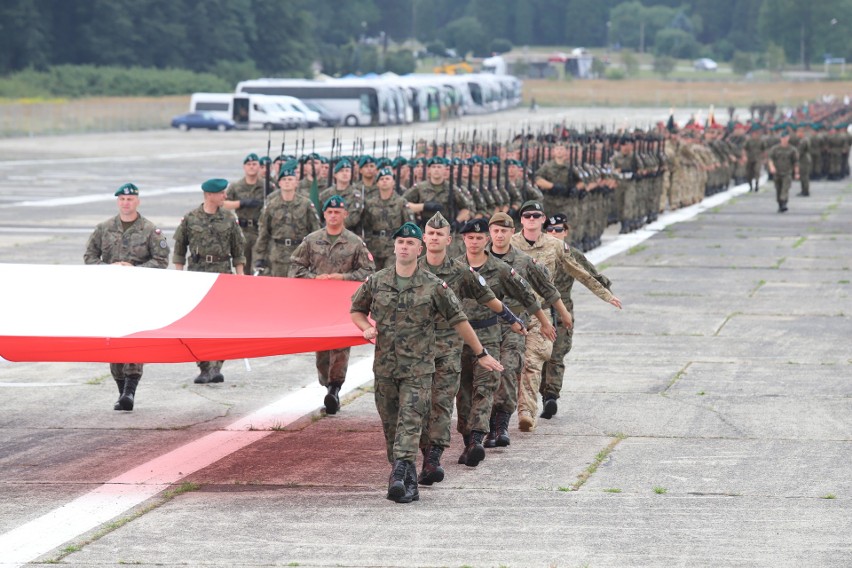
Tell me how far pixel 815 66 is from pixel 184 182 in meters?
149

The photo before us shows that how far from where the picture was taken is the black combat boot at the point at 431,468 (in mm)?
10102

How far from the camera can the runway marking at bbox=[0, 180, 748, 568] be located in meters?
8.83

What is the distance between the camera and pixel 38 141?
66812mm

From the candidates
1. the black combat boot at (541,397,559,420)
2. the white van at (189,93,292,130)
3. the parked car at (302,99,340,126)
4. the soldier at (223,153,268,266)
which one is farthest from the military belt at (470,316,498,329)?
the parked car at (302,99,340,126)

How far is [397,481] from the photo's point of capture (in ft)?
31.6

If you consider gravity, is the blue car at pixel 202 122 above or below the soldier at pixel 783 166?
below

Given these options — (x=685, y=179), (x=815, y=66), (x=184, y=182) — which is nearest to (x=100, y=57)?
(x=184, y=182)

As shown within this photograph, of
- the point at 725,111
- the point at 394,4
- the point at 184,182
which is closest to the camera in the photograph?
the point at 184,182

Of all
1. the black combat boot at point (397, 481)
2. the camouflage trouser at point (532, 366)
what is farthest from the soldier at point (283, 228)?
the black combat boot at point (397, 481)

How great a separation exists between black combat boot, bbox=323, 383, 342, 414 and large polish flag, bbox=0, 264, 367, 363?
3.08 ft

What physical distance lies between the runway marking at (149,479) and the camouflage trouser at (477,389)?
1.74m

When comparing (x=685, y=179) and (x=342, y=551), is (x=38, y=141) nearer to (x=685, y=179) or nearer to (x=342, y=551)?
(x=685, y=179)

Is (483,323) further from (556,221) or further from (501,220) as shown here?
(556,221)

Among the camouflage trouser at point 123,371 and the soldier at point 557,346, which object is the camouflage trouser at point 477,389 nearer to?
the soldier at point 557,346
